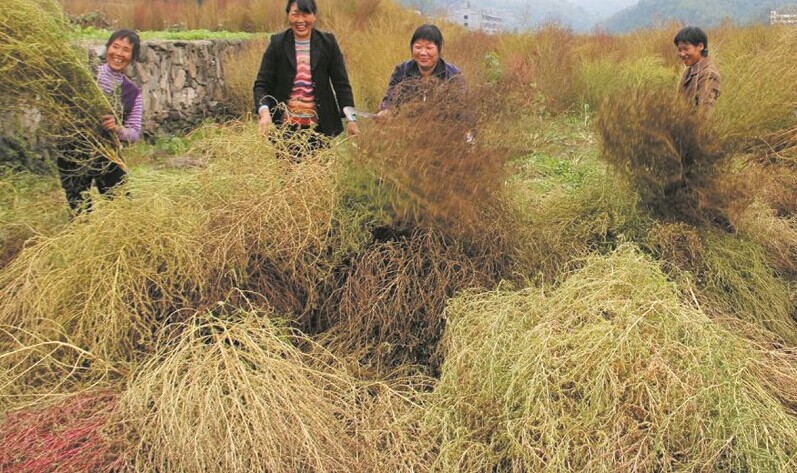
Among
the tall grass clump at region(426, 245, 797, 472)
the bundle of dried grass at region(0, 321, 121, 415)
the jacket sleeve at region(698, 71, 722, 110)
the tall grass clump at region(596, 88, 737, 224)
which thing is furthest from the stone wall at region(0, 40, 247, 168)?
the tall grass clump at region(426, 245, 797, 472)

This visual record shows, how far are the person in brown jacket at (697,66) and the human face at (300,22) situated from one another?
209 centimetres

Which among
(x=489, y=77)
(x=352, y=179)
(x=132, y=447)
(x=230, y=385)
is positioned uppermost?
(x=489, y=77)

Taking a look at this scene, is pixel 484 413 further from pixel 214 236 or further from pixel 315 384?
pixel 214 236

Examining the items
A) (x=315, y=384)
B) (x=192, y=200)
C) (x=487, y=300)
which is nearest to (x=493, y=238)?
(x=487, y=300)

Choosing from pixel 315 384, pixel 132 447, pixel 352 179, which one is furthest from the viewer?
pixel 352 179

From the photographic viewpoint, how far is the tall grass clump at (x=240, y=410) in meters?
1.92

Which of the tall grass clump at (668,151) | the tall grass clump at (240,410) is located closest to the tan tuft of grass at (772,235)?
the tall grass clump at (668,151)

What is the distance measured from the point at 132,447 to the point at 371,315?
0.99 m

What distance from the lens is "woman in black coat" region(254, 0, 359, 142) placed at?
3727 millimetres

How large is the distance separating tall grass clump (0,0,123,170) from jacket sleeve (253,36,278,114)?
848 mm

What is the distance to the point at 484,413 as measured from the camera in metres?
2.14

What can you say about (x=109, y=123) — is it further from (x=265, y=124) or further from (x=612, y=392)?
(x=612, y=392)

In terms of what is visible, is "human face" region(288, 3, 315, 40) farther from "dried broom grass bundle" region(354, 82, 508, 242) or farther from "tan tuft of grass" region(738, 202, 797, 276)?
"tan tuft of grass" region(738, 202, 797, 276)

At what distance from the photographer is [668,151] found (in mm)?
2965
